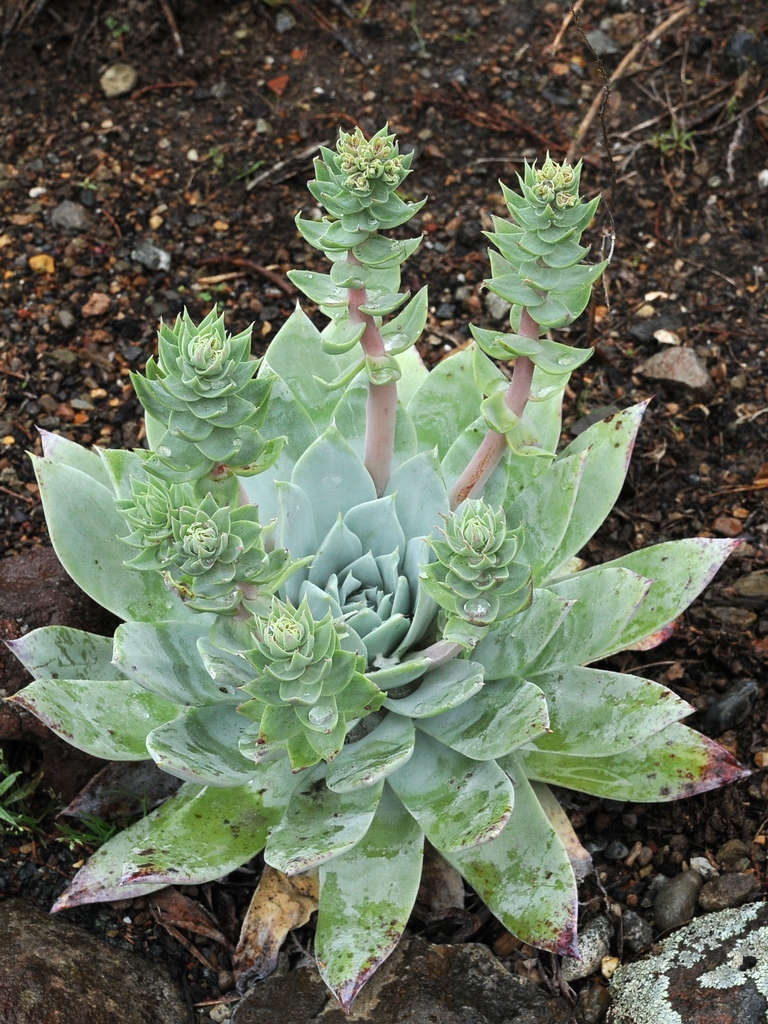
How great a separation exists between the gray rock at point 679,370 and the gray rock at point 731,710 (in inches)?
45.2

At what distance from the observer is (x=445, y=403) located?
2893 millimetres

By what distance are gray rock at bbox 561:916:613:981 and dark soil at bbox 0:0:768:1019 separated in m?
0.68

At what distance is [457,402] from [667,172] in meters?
1.97

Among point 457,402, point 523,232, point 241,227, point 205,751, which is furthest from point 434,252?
point 205,751

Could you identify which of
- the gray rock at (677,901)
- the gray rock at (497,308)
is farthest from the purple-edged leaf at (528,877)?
the gray rock at (497,308)

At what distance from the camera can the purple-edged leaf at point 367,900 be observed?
2.21 meters

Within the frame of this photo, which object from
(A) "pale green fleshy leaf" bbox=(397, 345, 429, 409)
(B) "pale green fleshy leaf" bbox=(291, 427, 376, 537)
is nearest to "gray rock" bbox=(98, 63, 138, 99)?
(A) "pale green fleshy leaf" bbox=(397, 345, 429, 409)

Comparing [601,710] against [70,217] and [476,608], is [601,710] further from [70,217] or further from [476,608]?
[70,217]

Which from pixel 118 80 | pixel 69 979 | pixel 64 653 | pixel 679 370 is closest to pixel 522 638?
pixel 64 653

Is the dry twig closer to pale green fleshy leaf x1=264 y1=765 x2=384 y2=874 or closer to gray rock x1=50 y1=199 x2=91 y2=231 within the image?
gray rock x1=50 y1=199 x2=91 y2=231

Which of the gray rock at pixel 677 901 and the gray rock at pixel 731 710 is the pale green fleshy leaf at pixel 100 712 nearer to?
the gray rock at pixel 677 901

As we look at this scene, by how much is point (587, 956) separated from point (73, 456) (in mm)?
1819

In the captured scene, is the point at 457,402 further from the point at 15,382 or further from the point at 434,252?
the point at 15,382

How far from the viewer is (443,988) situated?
2391 millimetres
